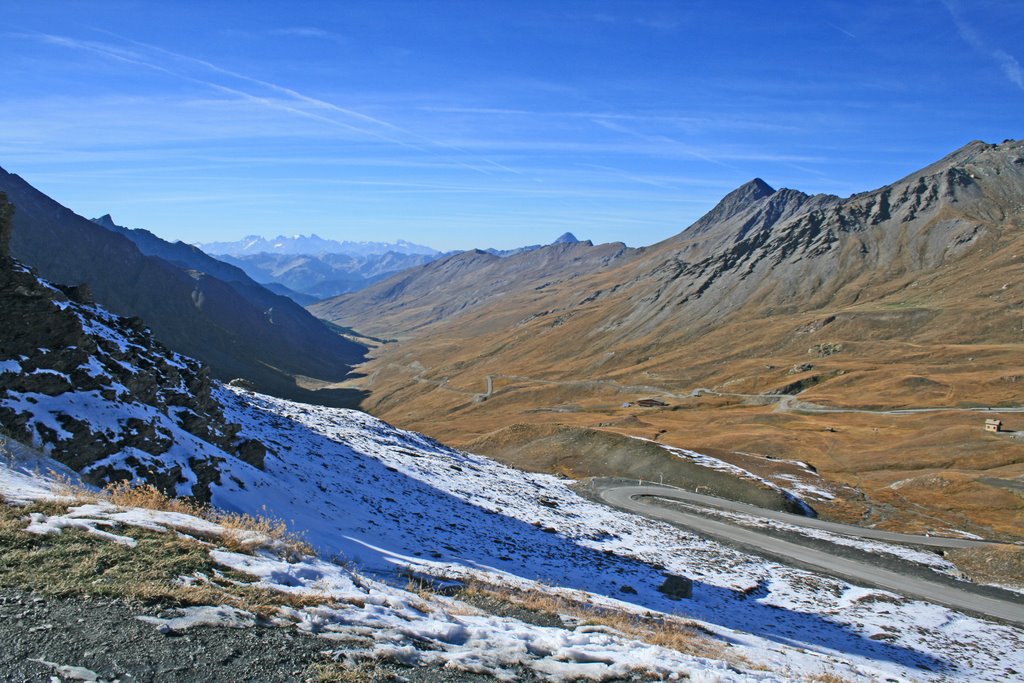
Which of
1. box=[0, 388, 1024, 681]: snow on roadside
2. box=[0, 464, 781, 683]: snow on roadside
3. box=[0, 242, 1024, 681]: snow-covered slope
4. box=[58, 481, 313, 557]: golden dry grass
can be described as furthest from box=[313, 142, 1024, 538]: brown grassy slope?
box=[58, 481, 313, 557]: golden dry grass

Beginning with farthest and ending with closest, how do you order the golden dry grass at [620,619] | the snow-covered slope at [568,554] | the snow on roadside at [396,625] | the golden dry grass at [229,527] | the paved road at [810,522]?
the paved road at [810,522] → the snow-covered slope at [568,554] → the golden dry grass at [620,619] → the golden dry grass at [229,527] → the snow on roadside at [396,625]

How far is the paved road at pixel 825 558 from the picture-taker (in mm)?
29320

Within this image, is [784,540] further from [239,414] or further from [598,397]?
[598,397]

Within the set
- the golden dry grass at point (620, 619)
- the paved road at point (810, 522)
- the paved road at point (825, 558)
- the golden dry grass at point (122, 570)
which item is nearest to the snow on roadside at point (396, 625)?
the golden dry grass at point (122, 570)

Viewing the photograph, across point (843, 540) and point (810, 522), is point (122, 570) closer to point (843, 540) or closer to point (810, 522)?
point (843, 540)

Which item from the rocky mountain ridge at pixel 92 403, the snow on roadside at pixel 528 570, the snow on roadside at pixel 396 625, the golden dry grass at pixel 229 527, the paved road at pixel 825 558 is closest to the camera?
the snow on roadside at pixel 396 625

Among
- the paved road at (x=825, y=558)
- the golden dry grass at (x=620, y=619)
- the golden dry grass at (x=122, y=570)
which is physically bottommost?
the paved road at (x=825, y=558)

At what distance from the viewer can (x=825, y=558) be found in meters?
35.2

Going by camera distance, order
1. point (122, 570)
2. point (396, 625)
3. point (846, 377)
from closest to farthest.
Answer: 1. point (122, 570)
2. point (396, 625)
3. point (846, 377)

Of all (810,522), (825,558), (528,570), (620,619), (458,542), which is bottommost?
(825,558)

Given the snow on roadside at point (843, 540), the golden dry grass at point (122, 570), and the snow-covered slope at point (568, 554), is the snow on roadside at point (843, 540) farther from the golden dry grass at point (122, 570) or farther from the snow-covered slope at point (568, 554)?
the golden dry grass at point (122, 570)

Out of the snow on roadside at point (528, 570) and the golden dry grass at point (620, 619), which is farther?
the golden dry grass at point (620, 619)

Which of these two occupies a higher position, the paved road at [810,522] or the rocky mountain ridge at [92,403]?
the rocky mountain ridge at [92,403]

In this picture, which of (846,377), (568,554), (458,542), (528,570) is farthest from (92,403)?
(846,377)
